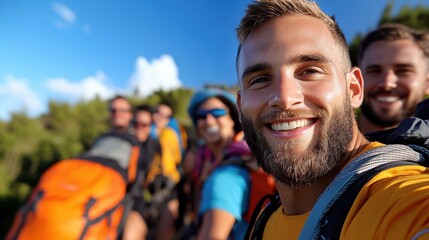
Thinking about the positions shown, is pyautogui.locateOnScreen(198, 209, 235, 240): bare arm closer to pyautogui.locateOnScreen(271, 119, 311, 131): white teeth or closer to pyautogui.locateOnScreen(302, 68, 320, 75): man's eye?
pyautogui.locateOnScreen(271, 119, 311, 131): white teeth

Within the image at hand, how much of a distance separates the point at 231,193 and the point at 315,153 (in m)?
0.99

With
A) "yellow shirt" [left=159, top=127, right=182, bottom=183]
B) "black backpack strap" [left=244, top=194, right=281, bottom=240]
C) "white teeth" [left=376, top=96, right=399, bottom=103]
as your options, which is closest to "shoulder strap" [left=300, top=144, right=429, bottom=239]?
"black backpack strap" [left=244, top=194, right=281, bottom=240]

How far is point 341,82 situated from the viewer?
1.19 metres

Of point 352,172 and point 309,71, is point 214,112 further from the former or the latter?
point 352,172

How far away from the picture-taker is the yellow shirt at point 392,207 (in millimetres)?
658

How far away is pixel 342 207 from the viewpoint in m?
0.80

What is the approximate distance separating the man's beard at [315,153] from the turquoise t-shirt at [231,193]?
85 centimetres

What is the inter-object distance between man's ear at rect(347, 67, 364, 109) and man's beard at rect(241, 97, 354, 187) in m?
0.12

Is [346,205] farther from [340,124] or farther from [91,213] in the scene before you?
[91,213]

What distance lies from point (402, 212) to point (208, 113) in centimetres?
257

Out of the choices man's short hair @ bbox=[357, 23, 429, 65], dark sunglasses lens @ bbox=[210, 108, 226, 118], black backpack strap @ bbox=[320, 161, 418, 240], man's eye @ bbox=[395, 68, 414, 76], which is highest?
man's short hair @ bbox=[357, 23, 429, 65]

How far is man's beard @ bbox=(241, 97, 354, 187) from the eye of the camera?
1.06 m

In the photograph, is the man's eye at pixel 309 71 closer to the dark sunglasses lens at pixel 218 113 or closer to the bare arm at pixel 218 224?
the bare arm at pixel 218 224

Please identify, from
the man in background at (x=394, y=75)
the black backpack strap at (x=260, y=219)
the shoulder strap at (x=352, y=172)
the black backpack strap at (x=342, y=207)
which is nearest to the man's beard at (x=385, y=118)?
the man in background at (x=394, y=75)
